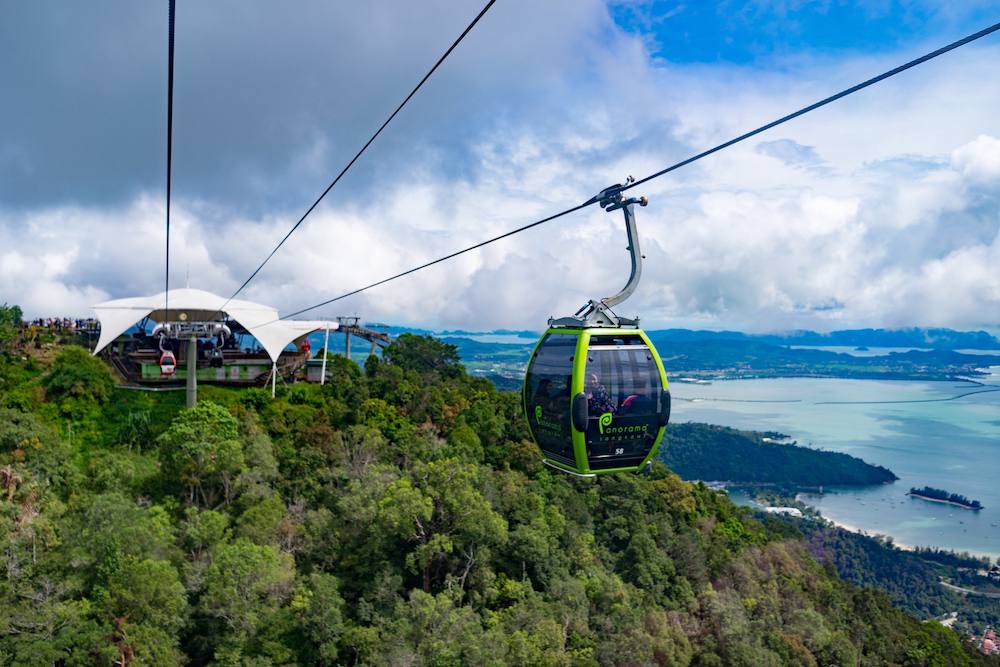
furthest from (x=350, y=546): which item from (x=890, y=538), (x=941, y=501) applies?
(x=941, y=501)

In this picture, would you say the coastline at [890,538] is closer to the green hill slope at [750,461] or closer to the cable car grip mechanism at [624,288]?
the green hill slope at [750,461]

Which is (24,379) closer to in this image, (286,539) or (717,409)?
(286,539)


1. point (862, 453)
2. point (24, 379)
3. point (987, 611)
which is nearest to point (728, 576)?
point (24, 379)

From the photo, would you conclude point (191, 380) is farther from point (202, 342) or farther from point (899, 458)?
point (899, 458)

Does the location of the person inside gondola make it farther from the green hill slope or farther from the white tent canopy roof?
the green hill slope

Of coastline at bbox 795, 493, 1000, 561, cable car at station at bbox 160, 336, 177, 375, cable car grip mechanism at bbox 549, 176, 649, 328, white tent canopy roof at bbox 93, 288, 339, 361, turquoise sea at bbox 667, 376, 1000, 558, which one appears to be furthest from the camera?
turquoise sea at bbox 667, 376, 1000, 558

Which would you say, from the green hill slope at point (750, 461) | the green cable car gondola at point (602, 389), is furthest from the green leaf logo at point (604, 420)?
the green hill slope at point (750, 461)

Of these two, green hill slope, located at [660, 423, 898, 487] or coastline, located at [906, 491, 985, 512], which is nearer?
green hill slope, located at [660, 423, 898, 487]

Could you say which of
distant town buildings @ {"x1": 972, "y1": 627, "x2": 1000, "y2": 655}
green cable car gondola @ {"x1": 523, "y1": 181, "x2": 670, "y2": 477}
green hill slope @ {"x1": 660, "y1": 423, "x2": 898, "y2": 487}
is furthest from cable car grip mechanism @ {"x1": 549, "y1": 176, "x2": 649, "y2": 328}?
green hill slope @ {"x1": 660, "y1": 423, "x2": 898, "y2": 487}
